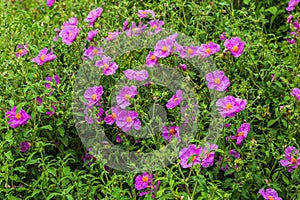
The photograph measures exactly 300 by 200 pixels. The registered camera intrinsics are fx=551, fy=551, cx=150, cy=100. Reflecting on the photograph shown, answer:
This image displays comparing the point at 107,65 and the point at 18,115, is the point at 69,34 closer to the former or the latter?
the point at 107,65

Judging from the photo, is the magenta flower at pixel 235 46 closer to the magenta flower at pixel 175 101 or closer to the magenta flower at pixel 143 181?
the magenta flower at pixel 175 101

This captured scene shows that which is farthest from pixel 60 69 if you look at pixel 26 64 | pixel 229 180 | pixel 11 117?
pixel 229 180

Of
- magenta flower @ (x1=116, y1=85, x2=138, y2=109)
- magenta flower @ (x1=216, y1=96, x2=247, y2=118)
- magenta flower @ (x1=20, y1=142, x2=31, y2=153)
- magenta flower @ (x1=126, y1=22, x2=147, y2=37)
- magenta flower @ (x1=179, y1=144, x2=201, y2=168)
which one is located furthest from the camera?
magenta flower @ (x1=126, y1=22, x2=147, y2=37)

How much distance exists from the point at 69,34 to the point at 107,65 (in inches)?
13.7

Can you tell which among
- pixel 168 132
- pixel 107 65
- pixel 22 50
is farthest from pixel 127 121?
pixel 22 50

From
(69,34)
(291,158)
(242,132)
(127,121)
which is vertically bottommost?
(291,158)

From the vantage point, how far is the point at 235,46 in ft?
9.45

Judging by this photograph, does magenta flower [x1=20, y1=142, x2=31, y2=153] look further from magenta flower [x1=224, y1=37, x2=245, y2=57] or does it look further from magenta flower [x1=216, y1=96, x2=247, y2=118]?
magenta flower [x1=224, y1=37, x2=245, y2=57]

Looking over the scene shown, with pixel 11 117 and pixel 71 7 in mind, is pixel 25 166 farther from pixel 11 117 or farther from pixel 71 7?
pixel 71 7

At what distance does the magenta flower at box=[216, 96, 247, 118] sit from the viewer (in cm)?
258

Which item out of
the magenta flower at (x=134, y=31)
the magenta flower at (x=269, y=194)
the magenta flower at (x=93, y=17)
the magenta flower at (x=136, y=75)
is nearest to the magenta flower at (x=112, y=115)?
the magenta flower at (x=136, y=75)

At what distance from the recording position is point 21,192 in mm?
2846

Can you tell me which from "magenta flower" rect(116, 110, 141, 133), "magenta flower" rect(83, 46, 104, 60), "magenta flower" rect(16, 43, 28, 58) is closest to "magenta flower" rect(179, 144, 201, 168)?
"magenta flower" rect(116, 110, 141, 133)

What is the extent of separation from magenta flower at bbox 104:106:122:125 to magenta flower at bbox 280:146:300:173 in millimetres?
832
